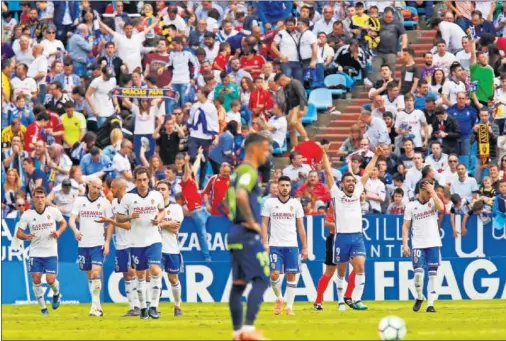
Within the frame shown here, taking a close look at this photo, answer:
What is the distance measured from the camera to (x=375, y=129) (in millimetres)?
32000

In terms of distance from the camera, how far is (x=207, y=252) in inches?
1203

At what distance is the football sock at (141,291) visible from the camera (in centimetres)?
2441

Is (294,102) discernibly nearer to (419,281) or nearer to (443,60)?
(443,60)

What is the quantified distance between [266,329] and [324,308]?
583 cm

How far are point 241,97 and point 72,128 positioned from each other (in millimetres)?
4102

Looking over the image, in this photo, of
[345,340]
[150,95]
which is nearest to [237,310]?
[345,340]

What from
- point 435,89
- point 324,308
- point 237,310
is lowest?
point 324,308

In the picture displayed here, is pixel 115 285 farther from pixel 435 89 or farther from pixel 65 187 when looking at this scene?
pixel 435 89

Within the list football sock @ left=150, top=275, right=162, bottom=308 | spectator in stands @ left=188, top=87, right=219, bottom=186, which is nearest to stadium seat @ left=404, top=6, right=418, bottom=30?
spectator in stands @ left=188, top=87, right=219, bottom=186

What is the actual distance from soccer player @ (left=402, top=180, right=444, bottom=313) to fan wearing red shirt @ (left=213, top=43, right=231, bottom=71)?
10.1 metres

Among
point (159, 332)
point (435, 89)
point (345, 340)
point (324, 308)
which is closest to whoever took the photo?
point (345, 340)

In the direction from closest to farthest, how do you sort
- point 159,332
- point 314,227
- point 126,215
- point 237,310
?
1. point 237,310
2. point 159,332
3. point 126,215
4. point 314,227

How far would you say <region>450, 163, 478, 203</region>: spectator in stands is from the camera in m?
30.8

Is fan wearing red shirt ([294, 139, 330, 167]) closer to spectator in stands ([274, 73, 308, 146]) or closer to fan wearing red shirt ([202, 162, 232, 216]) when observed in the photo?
spectator in stands ([274, 73, 308, 146])
